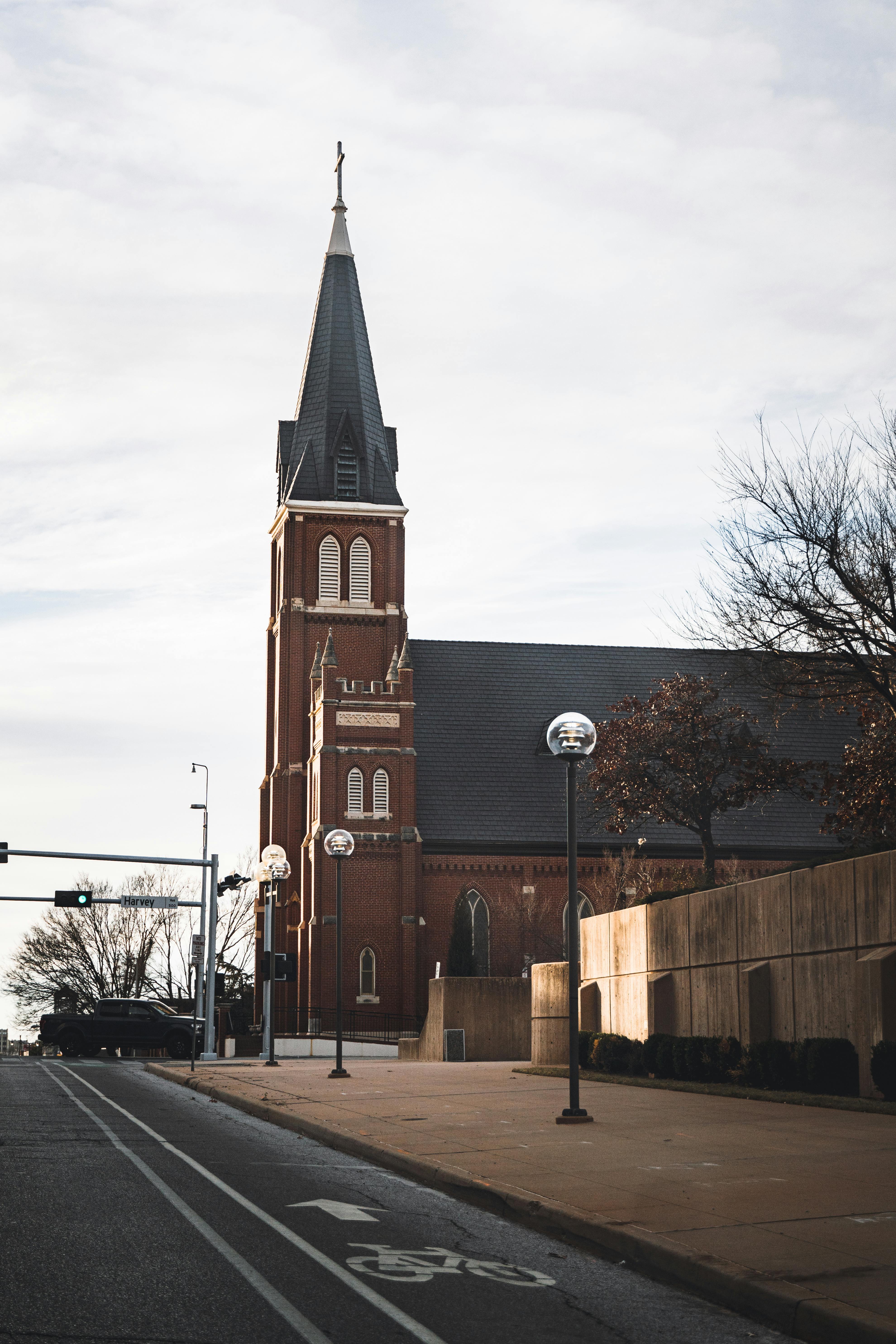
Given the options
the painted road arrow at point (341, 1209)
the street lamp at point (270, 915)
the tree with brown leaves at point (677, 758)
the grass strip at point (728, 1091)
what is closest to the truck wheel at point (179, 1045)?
the street lamp at point (270, 915)

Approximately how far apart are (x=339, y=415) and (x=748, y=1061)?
160 ft

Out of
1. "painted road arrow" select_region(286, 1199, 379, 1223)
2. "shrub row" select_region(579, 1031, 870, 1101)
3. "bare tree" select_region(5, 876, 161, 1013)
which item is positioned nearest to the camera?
"painted road arrow" select_region(286, 1199, 379, 1223)

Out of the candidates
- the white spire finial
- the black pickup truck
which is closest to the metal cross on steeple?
the white spire finial

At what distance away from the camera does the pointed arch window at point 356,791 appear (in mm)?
55906

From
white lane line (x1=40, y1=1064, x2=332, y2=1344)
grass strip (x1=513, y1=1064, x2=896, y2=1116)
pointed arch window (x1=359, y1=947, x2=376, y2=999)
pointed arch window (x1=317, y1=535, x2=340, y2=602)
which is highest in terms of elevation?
pointed arch window (x1=317, y1=535, x2=340, y2=602)

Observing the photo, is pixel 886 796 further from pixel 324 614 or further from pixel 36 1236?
pixel 324 614

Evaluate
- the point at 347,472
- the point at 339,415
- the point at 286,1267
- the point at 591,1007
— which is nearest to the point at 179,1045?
the point at 591,1007

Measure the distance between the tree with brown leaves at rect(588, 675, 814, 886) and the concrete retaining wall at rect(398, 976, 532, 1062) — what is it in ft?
25.3

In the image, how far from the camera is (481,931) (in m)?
57.1

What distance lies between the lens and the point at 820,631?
23.2 metres

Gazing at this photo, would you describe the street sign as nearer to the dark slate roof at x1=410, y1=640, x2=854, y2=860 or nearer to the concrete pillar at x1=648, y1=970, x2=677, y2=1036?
the dark slate roof at x1=410, y1=640, x2=854, y2=860

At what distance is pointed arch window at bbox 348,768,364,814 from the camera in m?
55.9

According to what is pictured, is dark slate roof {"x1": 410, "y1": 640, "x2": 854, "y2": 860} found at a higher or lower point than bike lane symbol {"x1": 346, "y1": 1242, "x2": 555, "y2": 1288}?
higher

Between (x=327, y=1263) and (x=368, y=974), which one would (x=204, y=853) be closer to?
(x=368, y=974)
